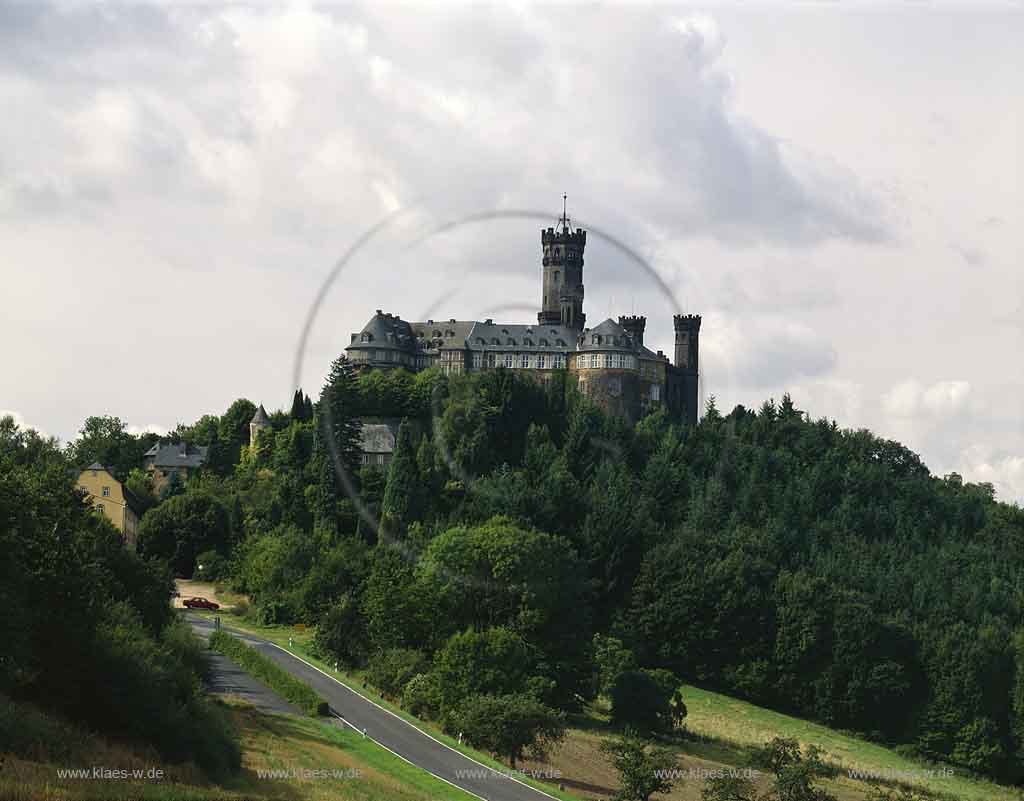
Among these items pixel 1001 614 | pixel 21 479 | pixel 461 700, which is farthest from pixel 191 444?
pixel 21 479

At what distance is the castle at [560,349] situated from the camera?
15762cm

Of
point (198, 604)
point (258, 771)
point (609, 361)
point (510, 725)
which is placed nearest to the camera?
point (258, 771)

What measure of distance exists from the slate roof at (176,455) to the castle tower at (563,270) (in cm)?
4584

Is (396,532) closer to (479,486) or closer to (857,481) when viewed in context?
(479,486)

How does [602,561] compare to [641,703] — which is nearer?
[641,703]

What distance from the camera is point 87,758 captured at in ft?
147

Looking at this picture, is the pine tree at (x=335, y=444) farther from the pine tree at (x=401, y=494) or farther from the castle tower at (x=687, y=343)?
the castle tower at (x=687, y=343)

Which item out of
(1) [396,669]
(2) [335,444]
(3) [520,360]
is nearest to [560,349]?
(3) [520,360]

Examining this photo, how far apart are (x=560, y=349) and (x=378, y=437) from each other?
2982 cm

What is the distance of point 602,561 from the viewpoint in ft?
424

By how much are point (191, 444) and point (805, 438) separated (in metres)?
76.3

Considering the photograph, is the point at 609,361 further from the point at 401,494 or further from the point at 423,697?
the point at 423,697

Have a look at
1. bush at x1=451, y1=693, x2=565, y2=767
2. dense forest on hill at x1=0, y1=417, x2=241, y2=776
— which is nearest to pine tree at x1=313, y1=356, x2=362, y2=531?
bush at x1=451, y1=693, x2=565, y2=767

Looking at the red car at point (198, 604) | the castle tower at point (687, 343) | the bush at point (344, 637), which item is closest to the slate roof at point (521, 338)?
the castle tower at point (687, 343)
